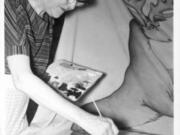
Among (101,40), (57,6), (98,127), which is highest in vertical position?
(57,6)

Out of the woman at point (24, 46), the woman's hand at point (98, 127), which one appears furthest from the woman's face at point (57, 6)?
the woman's hand at point (98, 127)

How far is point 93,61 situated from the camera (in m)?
1.05

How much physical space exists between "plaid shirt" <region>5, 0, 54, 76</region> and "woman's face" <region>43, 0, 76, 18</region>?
21 millimetres

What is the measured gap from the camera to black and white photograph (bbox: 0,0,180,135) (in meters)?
1.00

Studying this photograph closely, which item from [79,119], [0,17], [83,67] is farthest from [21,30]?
[79,119]

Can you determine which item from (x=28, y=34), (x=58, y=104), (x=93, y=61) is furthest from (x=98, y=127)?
(x=28, y=34)

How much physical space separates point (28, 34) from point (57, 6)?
14 cm

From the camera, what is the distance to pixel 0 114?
103 cm

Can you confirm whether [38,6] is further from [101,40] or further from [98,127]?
[98,127]

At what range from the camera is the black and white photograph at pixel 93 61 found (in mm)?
998

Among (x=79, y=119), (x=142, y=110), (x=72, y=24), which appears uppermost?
(x=72, y=24)

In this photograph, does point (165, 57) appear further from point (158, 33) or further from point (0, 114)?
point (0, 114)

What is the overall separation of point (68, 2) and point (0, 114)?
1.43ft

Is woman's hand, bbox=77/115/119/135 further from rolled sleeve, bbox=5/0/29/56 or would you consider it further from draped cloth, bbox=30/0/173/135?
rolled sleeve, bbox=5/0/29/56
